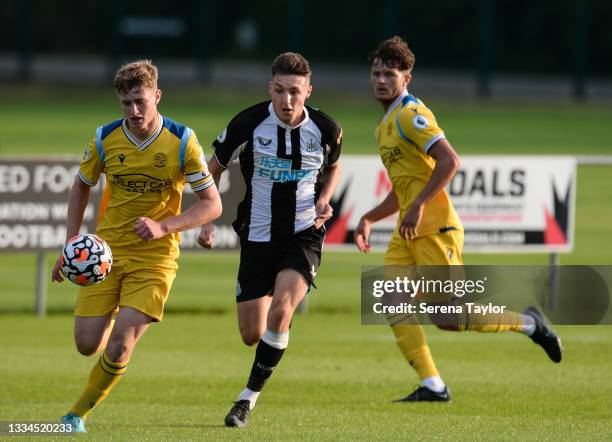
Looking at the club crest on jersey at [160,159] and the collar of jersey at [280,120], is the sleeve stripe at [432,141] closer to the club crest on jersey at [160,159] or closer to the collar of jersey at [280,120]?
the collar of jersey at [280,120]

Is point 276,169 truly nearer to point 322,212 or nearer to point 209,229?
point 322,212

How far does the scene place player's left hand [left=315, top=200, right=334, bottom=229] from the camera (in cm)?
841

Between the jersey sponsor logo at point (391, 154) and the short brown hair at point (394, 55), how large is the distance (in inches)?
21.6

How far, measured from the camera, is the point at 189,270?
56.6 ft

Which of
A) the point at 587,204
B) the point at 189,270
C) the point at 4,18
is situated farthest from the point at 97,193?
the point at 4,18

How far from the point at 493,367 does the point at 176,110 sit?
29672 millimetres

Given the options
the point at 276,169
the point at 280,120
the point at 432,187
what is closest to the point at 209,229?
the point at 276,169

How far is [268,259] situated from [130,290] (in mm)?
1045

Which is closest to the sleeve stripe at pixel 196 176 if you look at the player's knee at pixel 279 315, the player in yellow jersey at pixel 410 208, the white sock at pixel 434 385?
the player's knee at pixel 279 315

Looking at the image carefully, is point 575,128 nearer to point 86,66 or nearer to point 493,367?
point 86,66

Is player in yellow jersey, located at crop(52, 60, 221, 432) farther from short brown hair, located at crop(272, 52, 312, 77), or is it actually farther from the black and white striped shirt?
short brown hair, located at crop(272, 52, 312, 77)

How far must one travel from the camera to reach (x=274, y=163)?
8469 millimetres

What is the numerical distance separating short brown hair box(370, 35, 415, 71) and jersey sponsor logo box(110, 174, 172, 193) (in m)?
1.91

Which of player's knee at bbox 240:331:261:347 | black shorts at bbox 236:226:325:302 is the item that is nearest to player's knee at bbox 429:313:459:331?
black shorts at bbox 236:226:325:302
